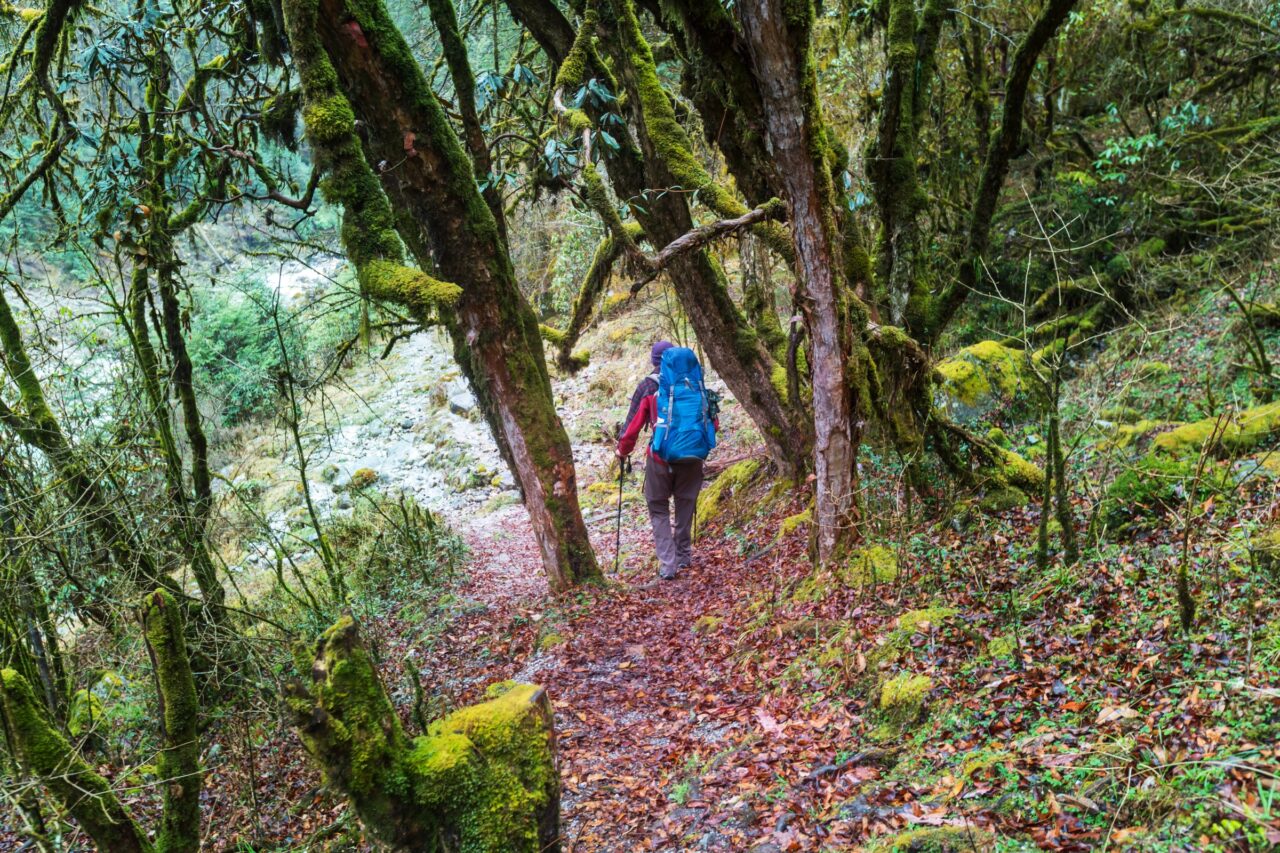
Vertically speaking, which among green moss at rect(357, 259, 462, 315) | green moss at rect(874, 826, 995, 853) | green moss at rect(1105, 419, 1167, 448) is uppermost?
green moss at rect(357, 259, 462, 315)

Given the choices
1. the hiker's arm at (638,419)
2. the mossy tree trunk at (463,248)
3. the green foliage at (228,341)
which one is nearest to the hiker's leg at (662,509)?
the hiker's arm at (638,419)

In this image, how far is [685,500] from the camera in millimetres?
7941

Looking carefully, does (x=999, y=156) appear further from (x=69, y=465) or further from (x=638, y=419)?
(x=69, y=465)

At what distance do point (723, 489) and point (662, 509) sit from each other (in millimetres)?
2424

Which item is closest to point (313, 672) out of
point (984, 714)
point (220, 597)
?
point (984, 714)

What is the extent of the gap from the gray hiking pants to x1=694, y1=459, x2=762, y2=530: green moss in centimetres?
165

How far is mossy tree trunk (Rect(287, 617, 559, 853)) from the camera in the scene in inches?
102

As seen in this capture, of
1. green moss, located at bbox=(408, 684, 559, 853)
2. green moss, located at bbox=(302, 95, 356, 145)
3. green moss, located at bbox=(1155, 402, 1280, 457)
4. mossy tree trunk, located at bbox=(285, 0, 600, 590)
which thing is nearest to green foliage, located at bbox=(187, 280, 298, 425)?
mossy tree trunk, located at bbox=(285, 0, 600, 590)

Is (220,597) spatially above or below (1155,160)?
below

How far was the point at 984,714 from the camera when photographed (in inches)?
139

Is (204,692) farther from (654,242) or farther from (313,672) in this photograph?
(654,242)

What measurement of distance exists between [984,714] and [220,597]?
18.8ft

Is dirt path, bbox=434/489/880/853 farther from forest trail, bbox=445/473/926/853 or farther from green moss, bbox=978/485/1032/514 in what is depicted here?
green moss, bbox=978/485/1032/514

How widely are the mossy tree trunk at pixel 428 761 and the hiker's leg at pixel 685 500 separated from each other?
4.97 metres
